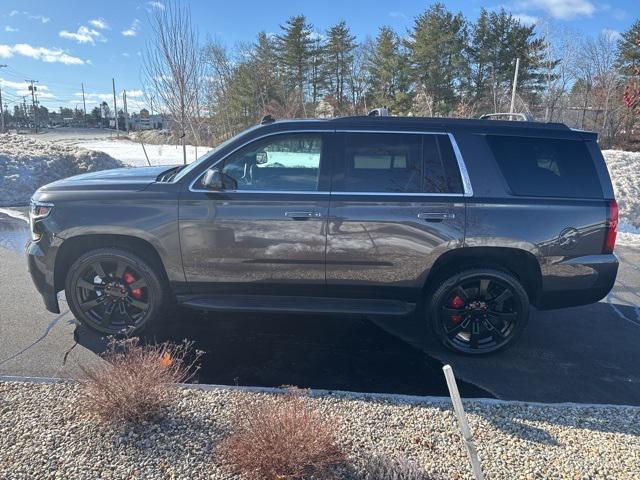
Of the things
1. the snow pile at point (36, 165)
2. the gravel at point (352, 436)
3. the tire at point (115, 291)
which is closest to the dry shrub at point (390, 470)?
the gravel at point (352, 436)

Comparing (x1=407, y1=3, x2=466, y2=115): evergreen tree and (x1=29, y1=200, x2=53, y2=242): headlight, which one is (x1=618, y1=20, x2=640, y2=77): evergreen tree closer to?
(x1=407, y1=3, x2=466, y2=115): evergreen tree

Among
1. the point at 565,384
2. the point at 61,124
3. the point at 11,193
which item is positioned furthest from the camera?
the point at 61,124

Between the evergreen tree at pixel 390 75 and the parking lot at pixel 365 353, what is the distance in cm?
2782

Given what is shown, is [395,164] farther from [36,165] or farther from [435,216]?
[36,165]

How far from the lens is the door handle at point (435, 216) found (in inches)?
144

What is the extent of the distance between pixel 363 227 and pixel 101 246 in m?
2.37

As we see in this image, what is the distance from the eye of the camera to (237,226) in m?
3.73

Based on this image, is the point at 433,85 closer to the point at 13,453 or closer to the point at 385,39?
the point at 385,39

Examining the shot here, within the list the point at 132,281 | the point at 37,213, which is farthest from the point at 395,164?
the point at 37,213

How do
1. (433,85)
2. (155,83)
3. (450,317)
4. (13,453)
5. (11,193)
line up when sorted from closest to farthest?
1. (13,453)
2. (450,317)
3. (11,193)
4. (155,83)
5. (433,85)

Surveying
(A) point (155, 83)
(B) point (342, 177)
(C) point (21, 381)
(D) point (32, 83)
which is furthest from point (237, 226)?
(D) point (32, 83)

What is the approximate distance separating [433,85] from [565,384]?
1227 inches

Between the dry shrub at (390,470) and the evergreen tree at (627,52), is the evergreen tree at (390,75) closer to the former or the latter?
the evergreen tree at (627,52)

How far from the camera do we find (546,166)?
3.80 meters
